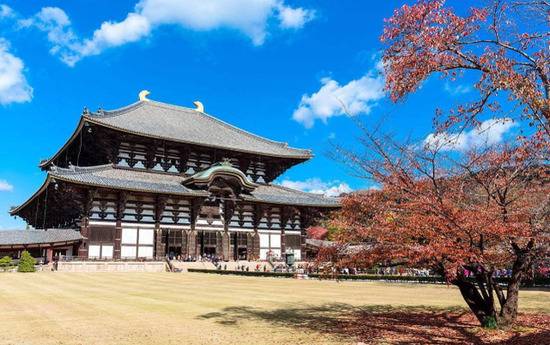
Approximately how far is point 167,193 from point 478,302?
32659mm

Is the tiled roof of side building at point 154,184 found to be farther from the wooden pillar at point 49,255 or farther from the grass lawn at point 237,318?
the grass lawn at point 237,318

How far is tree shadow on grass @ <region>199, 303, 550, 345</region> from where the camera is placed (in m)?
10.5

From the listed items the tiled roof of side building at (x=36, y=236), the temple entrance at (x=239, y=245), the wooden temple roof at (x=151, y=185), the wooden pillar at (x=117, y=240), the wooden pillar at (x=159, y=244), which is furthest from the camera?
the temple entrance at (x=239, y=245)

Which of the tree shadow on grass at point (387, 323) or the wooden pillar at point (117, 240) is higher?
the wooden pillar at point (117, 240)

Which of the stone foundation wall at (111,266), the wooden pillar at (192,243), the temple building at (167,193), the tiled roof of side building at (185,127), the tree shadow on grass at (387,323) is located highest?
the tiled roof of side building at (185,127)

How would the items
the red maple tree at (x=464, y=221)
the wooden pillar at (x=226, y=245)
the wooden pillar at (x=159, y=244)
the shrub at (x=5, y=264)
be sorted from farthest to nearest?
the wooden pillar at (x=226, y=245) → the wooden pillar at (x=159, y=244) → the shrub at (x=5, y=264) → the red maple tree at (x=464, y=221)

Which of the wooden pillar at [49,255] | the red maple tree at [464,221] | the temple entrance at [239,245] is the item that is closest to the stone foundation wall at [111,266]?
the wooden pillar at [49,255]

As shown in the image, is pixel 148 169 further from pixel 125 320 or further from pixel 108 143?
pixel 125 320

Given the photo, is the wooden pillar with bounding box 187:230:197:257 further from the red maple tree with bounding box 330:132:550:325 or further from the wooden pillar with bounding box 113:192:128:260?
the red maple tree with bounding box 330:132:550:325

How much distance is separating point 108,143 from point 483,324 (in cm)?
3821

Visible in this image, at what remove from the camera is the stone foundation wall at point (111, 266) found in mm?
35562

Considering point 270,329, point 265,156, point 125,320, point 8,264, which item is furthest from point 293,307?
point 265,156

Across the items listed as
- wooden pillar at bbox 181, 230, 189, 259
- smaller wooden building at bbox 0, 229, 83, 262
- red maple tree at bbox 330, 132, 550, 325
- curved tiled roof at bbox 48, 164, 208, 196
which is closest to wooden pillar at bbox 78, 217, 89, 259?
smaller wooden building at bbox 0, 229, 83, 262

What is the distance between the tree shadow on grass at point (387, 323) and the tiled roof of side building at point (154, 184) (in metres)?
21.0
